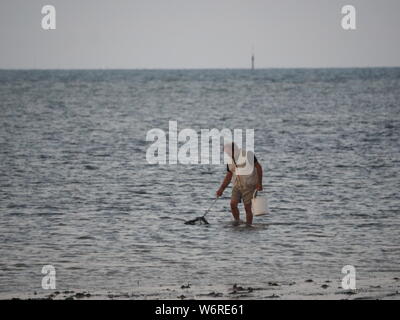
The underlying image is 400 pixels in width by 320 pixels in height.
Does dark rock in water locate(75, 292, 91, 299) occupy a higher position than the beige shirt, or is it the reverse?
the beige shirt

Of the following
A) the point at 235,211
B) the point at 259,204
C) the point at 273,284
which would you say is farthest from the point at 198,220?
the point at 273,284

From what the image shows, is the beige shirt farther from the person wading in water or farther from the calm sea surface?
the calm sea surface

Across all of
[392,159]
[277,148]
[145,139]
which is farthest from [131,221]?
[145,139]

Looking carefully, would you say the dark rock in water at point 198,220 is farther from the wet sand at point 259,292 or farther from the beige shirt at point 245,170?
the wet sand at point 259,292

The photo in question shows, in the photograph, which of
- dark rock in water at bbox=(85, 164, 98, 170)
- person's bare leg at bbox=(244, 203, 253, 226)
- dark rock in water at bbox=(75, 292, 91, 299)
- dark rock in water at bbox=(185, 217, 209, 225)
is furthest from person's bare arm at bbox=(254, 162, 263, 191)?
dark rock in water at bbox=(85, 164, 98, 170)

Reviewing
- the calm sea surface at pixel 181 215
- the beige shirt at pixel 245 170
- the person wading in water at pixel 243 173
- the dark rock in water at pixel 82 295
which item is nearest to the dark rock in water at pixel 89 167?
the calm sea surface at pixel 181 215

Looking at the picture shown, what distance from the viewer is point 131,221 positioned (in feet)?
61.2

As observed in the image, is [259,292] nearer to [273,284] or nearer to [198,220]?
[273,284]

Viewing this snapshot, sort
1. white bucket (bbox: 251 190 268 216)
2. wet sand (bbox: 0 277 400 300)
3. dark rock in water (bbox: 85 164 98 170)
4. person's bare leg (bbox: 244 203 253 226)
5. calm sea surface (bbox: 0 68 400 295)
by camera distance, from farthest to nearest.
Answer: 1. dark rock in water (bbox: 85 164 98 170)
2. person's bare leg (bbox: 244 203 253 226)
3. white bucket (bbox: 251 190 268 216)
4. calm sea surface (bbox: 0 68 400 295)
5. wet sand (bbox: 0 277 400 300)

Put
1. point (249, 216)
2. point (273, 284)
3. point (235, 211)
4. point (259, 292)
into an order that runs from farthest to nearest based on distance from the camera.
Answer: point (235, 211)
point (249, 216)
point (273, 284)
point (259, 292)

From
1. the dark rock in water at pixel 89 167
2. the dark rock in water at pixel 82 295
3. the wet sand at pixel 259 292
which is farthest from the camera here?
the dark rock in water at pixel 89 167

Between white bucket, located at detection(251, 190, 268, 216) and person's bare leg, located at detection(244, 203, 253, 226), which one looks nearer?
white bucket, located at detection(251, 190, 268, 216)

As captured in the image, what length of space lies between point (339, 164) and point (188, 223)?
1199 centimetres

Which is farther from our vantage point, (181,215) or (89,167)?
(89,167)
